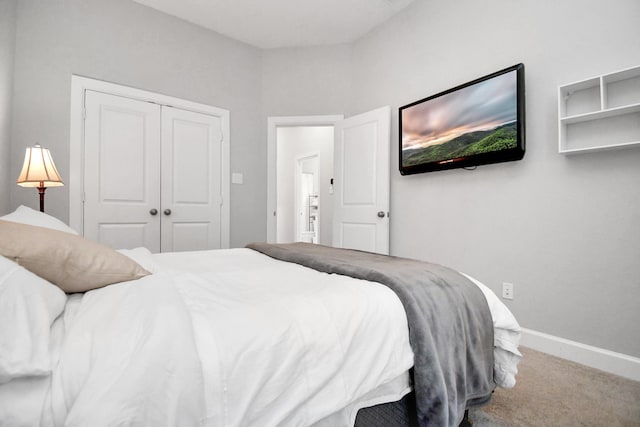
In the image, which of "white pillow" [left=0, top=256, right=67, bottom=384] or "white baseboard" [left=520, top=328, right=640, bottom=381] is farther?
"white baseboard" [left=520, top=328, right=640, bottom=381]

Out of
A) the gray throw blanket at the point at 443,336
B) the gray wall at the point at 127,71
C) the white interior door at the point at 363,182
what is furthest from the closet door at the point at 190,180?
the gray throw blanket at the point at 443,336

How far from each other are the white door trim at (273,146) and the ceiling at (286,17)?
36.1 inches

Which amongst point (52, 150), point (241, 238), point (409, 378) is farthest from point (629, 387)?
point (52, 150)

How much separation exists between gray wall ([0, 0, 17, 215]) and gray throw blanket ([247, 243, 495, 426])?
272cm

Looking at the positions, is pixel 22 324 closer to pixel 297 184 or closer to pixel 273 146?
pixel 273 146

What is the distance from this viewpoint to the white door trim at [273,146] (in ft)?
12.8

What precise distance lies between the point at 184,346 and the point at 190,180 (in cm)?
308

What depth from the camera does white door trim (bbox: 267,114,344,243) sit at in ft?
12.8

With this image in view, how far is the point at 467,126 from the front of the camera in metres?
2.60

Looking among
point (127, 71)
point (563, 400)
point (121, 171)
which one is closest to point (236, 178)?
point (121, 171)

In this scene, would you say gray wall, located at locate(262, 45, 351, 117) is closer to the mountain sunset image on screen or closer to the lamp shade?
the mountain sunset image on screen

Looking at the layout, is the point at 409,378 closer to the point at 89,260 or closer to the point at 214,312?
the point at 214,312

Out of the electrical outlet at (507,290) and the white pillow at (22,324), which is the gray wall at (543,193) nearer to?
the electrical outlet at (507,290)

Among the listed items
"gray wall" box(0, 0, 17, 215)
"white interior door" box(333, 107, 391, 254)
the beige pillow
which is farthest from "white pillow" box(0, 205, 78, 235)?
"white interior door" box(333, 107, 391, 254)
